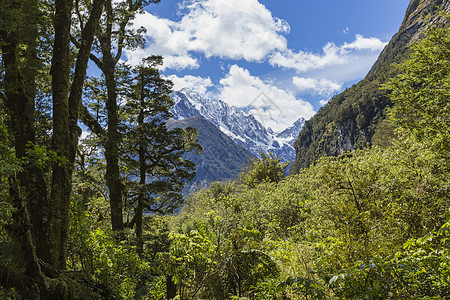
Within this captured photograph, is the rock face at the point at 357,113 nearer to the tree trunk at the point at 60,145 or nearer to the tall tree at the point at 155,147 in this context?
the tall tree at the point at 155,147

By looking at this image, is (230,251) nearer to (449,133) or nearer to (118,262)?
(118,262)

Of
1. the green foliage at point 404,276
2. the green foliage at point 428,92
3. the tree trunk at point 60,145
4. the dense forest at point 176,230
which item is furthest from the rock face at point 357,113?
the tree trunk at point 60,145

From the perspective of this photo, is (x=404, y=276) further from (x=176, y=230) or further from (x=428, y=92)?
(x=428, y=92)

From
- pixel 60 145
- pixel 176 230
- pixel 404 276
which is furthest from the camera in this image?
pixel 176 230

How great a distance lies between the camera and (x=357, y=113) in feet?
366

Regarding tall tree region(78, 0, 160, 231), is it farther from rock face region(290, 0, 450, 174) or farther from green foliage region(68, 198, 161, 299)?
rock face region(290, 0, 450, 174)

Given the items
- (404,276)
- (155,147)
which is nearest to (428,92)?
(404,276)

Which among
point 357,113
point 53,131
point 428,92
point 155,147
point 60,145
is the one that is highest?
point 357,113

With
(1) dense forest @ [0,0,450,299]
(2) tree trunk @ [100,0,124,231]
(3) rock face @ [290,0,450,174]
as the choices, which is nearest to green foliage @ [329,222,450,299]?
(1) dense forest @ [0,0,450,299]

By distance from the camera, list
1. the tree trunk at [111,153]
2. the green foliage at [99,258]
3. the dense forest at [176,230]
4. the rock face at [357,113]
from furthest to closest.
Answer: the rock face at [357,113] → the tree trunk at [111,153] → the green foliage at [99,258] → the dense forest at [176,230]

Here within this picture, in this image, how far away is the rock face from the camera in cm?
10012

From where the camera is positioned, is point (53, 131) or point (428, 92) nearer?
point (53, 131)

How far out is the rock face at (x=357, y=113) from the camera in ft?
328

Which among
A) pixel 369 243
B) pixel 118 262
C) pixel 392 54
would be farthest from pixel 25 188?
pixel 392 54
